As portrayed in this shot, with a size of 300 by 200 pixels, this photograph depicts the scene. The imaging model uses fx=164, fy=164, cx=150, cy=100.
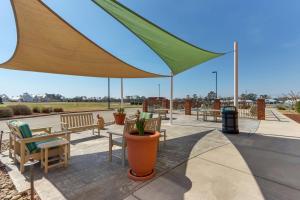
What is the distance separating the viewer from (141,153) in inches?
103

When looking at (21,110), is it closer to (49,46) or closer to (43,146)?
(49,46)

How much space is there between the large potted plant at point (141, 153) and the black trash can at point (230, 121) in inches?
180

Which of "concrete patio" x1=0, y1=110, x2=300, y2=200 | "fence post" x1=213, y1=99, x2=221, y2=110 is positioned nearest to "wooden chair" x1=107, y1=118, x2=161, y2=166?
"concrete patio" x1=0, y1=110, x2=300, y2=200

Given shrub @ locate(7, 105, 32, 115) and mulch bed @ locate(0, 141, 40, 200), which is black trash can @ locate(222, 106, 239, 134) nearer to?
mulch bed @ locate(0, 141, 40, 200)

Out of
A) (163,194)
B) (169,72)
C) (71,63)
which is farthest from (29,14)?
(169,72)

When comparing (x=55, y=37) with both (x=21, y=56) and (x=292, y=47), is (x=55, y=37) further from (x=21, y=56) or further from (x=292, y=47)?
(x=292, y=47)

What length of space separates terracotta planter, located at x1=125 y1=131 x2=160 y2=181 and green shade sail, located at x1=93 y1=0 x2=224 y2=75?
2.29 meters

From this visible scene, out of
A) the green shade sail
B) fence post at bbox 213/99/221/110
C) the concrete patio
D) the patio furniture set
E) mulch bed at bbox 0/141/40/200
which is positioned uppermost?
the green shade sail

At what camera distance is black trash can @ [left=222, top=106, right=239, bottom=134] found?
6219 millimetres

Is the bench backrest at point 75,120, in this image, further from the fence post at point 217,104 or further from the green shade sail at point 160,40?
the fence post at point 217,104

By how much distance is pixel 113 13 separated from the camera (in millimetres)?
3391

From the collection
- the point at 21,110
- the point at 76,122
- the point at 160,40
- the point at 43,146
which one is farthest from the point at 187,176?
the point at 21,110

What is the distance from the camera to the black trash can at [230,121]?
20.4 ft

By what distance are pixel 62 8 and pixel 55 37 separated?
0.60 metres
